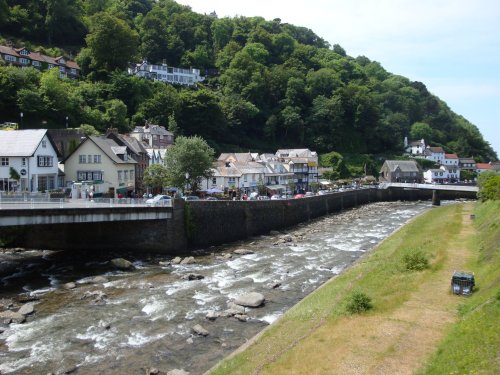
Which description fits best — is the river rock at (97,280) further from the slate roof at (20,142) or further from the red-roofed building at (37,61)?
the red-roofed building at (37,61)

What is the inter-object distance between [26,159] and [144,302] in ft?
88.1

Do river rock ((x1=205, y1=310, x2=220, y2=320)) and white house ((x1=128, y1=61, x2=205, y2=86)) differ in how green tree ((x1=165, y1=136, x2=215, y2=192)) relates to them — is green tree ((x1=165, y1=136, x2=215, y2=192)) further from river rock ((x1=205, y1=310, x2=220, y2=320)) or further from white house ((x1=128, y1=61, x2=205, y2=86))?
white house ((x1=128, y1=61, x2=205, y2=86))

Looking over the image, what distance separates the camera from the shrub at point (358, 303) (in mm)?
21297

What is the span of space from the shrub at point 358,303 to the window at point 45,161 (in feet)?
125

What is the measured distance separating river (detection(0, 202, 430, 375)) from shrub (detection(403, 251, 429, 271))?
6.08 m

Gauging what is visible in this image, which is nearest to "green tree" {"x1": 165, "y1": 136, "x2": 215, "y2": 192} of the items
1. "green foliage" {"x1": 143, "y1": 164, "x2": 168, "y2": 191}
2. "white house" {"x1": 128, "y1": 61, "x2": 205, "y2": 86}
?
"green foliage" {"x1": 143, "y1": 164, "x2": 168, "y2": 191}

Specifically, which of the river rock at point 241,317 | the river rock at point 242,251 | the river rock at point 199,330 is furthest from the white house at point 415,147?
the river rock at point 199,330

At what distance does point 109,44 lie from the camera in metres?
101

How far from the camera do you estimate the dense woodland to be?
82.3 metres

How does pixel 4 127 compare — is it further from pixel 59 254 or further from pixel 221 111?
pixel 221 111

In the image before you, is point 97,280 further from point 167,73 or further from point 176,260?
point 167,73

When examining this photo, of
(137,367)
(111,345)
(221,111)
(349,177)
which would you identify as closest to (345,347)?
(137,367)

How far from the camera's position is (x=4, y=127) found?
61.2 m

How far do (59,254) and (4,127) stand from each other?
32.0 metres
